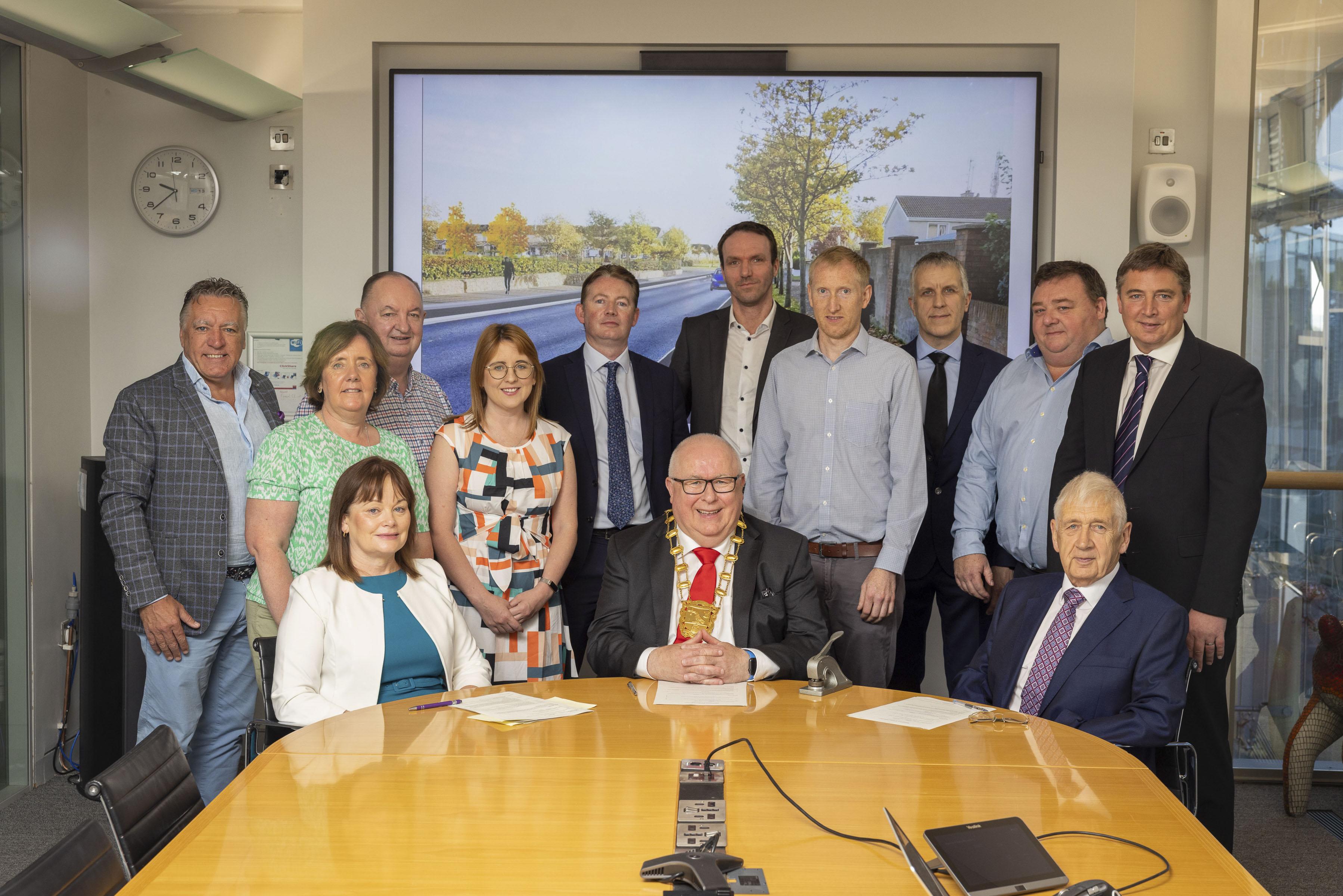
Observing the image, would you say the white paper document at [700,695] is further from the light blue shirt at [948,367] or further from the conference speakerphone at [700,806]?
the light blue shirt at [948,367]

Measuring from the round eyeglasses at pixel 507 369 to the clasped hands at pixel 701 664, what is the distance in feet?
3.45

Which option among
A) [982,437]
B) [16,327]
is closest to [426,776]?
[982,437]

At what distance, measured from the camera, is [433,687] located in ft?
9.09

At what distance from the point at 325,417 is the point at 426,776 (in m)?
Answer: 1.49

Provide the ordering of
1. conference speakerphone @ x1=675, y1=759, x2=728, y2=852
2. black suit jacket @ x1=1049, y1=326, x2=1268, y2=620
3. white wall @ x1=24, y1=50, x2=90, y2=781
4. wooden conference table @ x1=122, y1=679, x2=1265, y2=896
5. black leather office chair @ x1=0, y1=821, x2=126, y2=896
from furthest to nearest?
white wall @ x1=24, y1=50, x2=90, y2=781 < black suit jacket @ x1=1049, y1=326, x2=1268, y2=620 < conference speakerphone @ x1=675, y1=759, x2=728, y2=852 < wooden conference table @ x1=122, y1=679, x2=1265, y2=896 < black leather office chair @ x1=0, y1=821, x2=126, y2=896

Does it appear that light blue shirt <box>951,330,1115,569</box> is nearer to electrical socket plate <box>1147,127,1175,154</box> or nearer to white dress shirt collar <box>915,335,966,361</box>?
white dress shirt collar <box>915,335,966,361</box>

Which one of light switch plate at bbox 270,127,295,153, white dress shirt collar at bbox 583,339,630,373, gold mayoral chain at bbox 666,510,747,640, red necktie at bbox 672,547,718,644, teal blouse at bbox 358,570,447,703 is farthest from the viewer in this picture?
light switch plate at bbox 270,127,295,153

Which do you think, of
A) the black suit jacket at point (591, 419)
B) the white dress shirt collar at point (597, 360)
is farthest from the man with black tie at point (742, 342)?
the white dress shirt collar at point (597, 360)

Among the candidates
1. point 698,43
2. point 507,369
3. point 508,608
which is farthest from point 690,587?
point 698,43

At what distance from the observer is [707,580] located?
3002mm

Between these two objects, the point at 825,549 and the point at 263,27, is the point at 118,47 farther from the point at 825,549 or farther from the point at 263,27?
the point at 825,549

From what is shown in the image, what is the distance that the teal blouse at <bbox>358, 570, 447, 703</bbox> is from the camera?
272 centimetres

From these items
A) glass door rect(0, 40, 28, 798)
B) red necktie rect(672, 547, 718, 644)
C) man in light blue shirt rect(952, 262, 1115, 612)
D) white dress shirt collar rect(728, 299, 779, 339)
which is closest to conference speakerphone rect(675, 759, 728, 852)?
red necktie rect(672, 547, 718, 644)

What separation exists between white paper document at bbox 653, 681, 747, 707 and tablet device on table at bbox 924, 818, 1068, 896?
2.83ft
